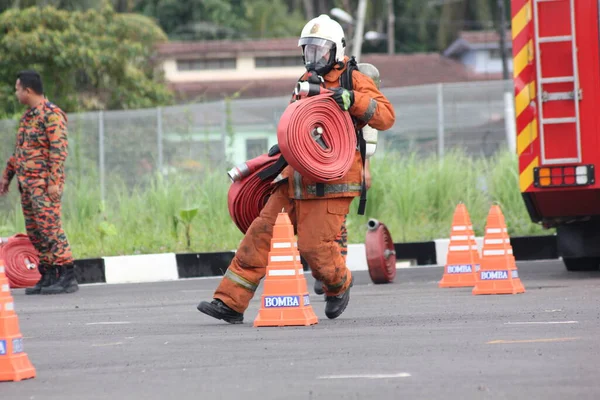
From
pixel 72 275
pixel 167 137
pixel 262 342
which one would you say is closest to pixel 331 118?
pixel 262 342

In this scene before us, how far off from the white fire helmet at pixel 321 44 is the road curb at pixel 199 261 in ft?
22.9

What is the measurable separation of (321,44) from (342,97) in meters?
0.40

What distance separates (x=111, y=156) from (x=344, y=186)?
1328 centimetres

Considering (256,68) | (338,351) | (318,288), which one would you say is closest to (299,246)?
(338,351)

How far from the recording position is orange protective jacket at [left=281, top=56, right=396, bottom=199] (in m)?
7.71

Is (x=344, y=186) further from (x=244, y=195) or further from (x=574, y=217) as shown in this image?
(x=574, y=217)

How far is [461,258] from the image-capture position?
11.4 m

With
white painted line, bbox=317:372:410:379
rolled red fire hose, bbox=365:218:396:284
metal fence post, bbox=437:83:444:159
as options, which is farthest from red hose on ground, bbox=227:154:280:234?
metal fence post, bbox=437:83:444:159

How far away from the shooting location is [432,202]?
56.5 feet

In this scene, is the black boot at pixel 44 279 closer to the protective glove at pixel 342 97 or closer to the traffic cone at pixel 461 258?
the traffic cone at pixel 461 258

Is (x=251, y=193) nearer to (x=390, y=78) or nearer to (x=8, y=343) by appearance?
(x=8, y=343)

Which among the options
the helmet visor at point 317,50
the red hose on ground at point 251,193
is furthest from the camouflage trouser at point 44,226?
the helmet visor at point 317,50

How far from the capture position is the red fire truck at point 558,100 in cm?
1111

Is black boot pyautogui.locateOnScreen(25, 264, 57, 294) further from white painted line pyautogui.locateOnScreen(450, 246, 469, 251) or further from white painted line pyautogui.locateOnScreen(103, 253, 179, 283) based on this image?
white painted line pyautogui.locateOnScreen(450, 246, 469, 251)
